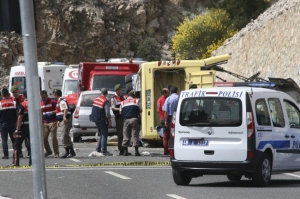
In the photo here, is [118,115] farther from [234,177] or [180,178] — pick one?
[180,178]

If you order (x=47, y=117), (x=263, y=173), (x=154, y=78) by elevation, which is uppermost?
(x=154, y=78)

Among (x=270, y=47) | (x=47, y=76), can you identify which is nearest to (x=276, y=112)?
(x=270, y=47)

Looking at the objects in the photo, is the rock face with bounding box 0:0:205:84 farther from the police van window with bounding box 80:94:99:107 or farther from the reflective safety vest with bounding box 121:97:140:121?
the reflective safety vest with bounding box 121:97:140:121

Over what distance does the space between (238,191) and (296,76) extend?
24102 millimetres

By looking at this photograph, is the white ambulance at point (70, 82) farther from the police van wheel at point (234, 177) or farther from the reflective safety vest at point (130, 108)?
the police van wheel at point (234, 177)

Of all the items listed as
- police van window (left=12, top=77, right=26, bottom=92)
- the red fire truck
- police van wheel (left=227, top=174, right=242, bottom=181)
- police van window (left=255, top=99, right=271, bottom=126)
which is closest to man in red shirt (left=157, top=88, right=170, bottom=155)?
police van wheel (left=227, top=174, right=242, bottom=181)

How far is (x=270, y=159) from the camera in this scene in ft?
49.8

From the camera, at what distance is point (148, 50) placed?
2987 inches

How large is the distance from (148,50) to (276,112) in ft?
199

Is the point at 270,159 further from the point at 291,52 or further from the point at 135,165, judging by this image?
the point at 291,52

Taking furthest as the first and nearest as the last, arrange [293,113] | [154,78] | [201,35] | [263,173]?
1. [201,35]
2. [154,78]
3. [293,113]
4. [263,173]

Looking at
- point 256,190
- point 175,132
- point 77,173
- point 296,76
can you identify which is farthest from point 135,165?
point 296,76

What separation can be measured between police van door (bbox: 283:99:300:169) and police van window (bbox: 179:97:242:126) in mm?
1342

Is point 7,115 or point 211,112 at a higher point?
point 211,112
